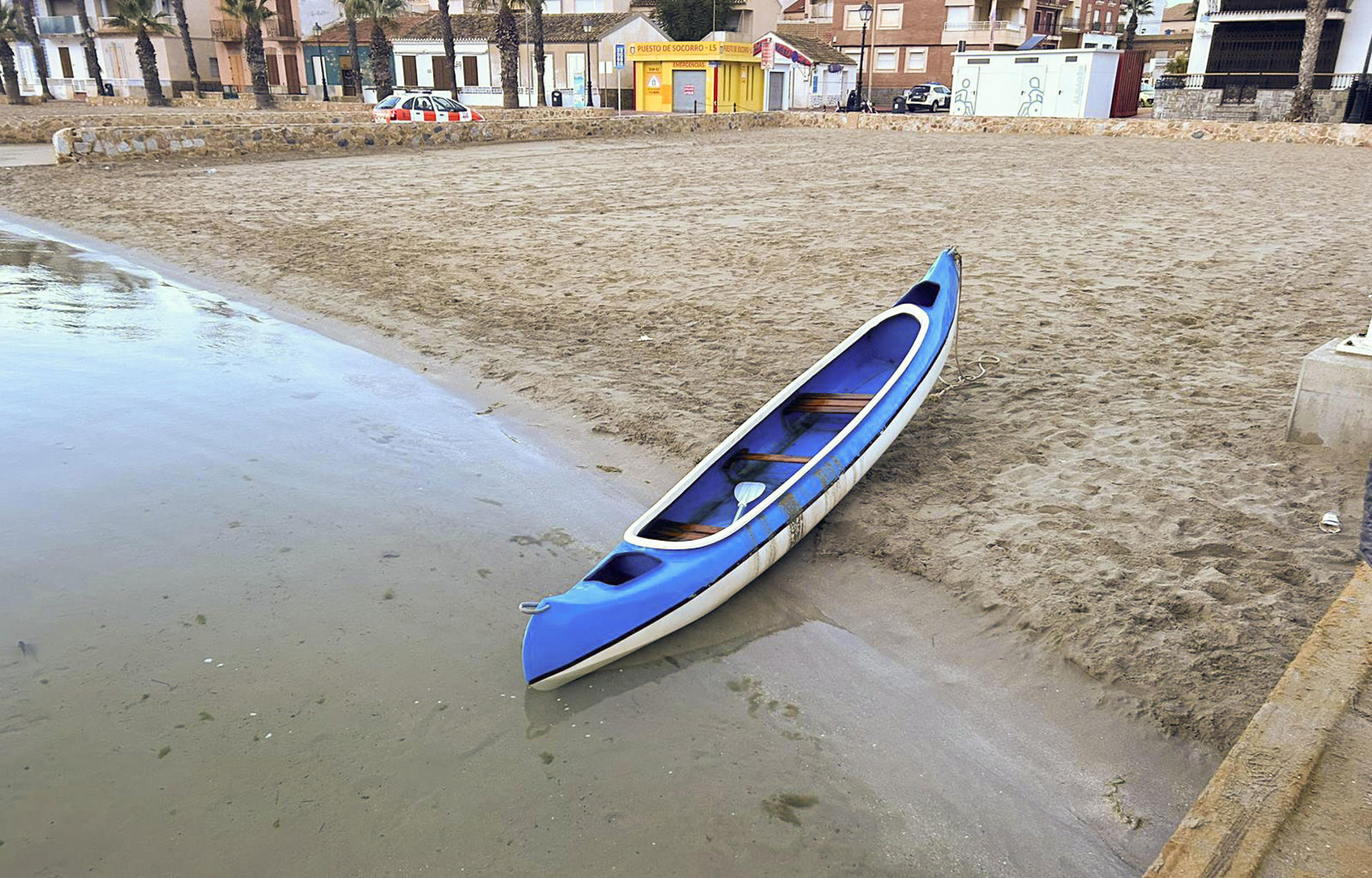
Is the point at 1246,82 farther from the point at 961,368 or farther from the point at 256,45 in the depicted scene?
the point at 256,45

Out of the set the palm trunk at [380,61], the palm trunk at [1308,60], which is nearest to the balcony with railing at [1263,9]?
the palm trunk at [1308,60]

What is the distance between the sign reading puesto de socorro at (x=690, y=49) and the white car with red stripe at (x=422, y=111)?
16558 millimetres

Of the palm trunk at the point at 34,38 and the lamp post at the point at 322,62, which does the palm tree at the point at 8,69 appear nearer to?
the palm trunk at the point at 34,38

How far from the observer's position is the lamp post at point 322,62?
51.7 m

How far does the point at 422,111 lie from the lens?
27.4 metres

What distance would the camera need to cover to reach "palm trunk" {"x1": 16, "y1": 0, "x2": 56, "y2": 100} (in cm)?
4400

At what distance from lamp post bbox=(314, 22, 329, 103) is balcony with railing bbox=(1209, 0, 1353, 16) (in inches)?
1606

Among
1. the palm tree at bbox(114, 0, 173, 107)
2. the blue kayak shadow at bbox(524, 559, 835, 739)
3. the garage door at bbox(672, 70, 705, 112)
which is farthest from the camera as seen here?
the garage door at bbox(672, 70, 705, 112)

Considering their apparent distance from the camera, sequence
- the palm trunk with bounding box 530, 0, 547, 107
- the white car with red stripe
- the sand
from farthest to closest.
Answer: the palm trunk with bounding box 530, 0, 547, 107 → the white car with red stripe → the sand

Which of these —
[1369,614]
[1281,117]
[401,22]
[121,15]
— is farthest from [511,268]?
[401,22]

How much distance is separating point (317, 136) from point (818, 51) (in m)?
33.2

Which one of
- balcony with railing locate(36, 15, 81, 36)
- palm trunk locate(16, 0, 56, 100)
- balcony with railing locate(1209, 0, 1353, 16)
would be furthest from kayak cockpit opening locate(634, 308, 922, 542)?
balcony with railing locate(36, 15, 81, 36)

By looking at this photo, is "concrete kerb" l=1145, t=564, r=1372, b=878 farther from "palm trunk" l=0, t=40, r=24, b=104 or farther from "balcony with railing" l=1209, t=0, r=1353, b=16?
"palm trunk" l=0, t=40, r=24, b=104

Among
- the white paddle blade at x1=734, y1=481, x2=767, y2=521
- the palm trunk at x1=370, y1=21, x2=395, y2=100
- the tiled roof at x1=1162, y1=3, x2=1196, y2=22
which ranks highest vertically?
the tiled roof at x1=1162, y1=3, x2=1196, y2=22
